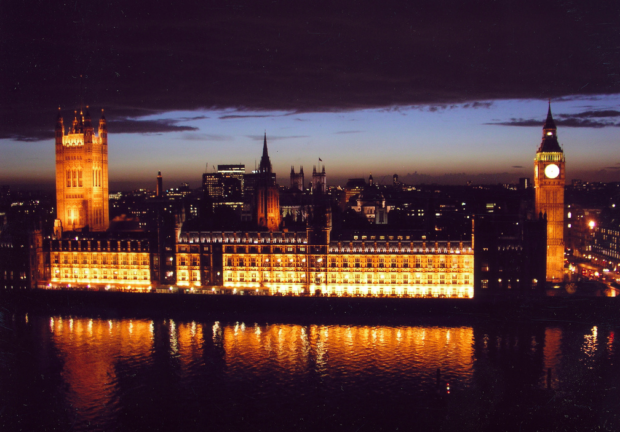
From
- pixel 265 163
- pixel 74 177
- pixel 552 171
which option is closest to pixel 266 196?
pixel 265 163

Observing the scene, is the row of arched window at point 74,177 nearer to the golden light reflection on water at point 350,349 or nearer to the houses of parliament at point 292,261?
the houses of parliament at point 292,261

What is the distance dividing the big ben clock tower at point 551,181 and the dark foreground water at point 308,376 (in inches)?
962

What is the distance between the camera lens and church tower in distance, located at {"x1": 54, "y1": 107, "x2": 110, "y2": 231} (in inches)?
3748

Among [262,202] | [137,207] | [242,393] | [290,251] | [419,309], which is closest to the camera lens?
[242,393]

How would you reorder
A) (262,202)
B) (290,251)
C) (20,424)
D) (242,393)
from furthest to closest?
(262,202) → (290,251) → (242,393) → (20,424)

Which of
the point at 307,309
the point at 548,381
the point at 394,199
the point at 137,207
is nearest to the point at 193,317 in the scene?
the point at 307,309

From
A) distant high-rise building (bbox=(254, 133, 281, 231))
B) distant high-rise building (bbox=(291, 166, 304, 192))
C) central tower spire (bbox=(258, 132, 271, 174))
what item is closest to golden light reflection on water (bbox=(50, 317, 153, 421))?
distant high-rise building (bbox=(254, 133, 281, 231))

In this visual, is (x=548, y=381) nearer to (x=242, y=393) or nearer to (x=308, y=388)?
(x=308, y=388)

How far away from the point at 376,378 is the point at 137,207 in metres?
116

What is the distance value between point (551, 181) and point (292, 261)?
39.7 m

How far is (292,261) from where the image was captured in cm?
7312

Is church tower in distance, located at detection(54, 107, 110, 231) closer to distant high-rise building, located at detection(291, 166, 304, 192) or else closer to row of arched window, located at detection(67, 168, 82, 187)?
row of arched window, located at detection(67, 168, 82, 187)

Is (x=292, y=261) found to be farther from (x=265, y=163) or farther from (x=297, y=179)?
(x=297, y=179)

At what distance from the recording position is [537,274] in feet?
224
